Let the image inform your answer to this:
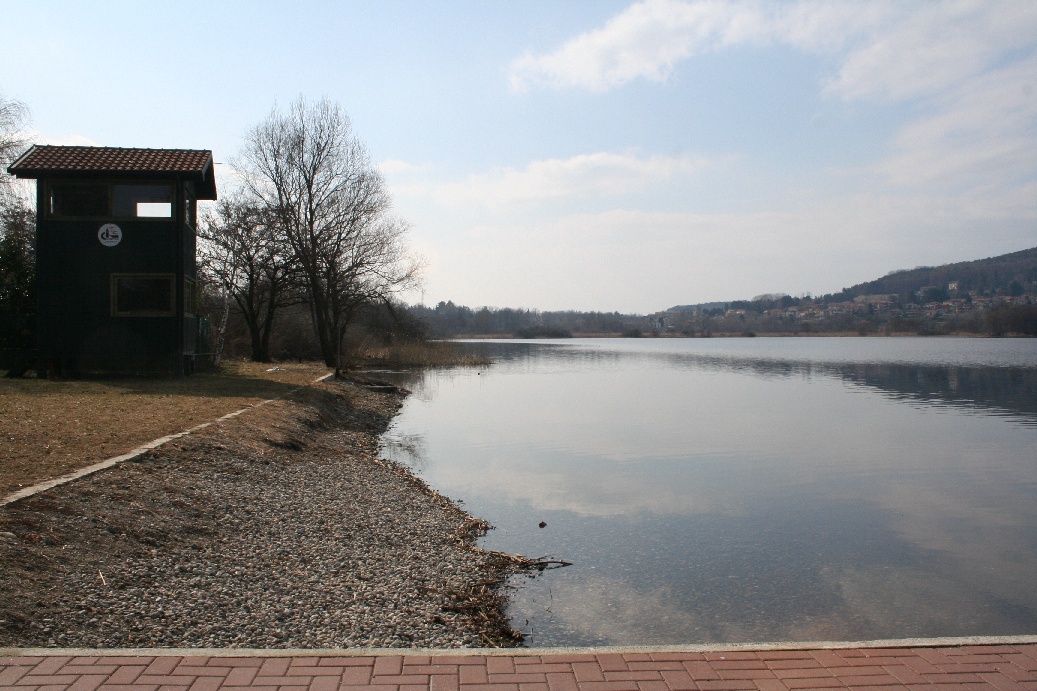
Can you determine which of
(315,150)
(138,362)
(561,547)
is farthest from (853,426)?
(315,150)

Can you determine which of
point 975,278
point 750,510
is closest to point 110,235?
point 750,510

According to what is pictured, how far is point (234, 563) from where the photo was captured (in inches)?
294

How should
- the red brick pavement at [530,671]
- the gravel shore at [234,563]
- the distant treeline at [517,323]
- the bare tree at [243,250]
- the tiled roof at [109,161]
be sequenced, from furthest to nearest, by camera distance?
the distant treeline at [517,323]
the bare tree at [243,250]
the tiled roof at [109,161]
the gravel shore at [234,563]
the red brick pavement at [530,671]

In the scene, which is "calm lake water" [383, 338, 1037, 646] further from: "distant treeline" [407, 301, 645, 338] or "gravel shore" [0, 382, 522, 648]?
"distant treeline" [407, 301, 645, 338]

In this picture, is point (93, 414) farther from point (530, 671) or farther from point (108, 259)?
point (530, 671)

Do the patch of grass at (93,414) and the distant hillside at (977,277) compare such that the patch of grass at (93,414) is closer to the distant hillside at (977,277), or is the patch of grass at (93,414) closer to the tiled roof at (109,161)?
the tiled roof at (109,161)

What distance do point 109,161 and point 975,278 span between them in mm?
176763

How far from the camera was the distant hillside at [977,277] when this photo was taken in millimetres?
153000

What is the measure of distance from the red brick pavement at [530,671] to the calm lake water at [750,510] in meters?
2.20

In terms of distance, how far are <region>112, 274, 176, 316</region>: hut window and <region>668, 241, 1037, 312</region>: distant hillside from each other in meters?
159

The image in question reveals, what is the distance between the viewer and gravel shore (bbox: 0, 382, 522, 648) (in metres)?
5.73

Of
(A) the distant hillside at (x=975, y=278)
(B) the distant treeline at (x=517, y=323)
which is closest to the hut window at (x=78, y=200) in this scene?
(B) the distant treeline at (x=517, y=323)

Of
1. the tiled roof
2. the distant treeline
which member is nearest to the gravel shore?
the tiled roof

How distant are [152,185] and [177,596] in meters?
18.9
